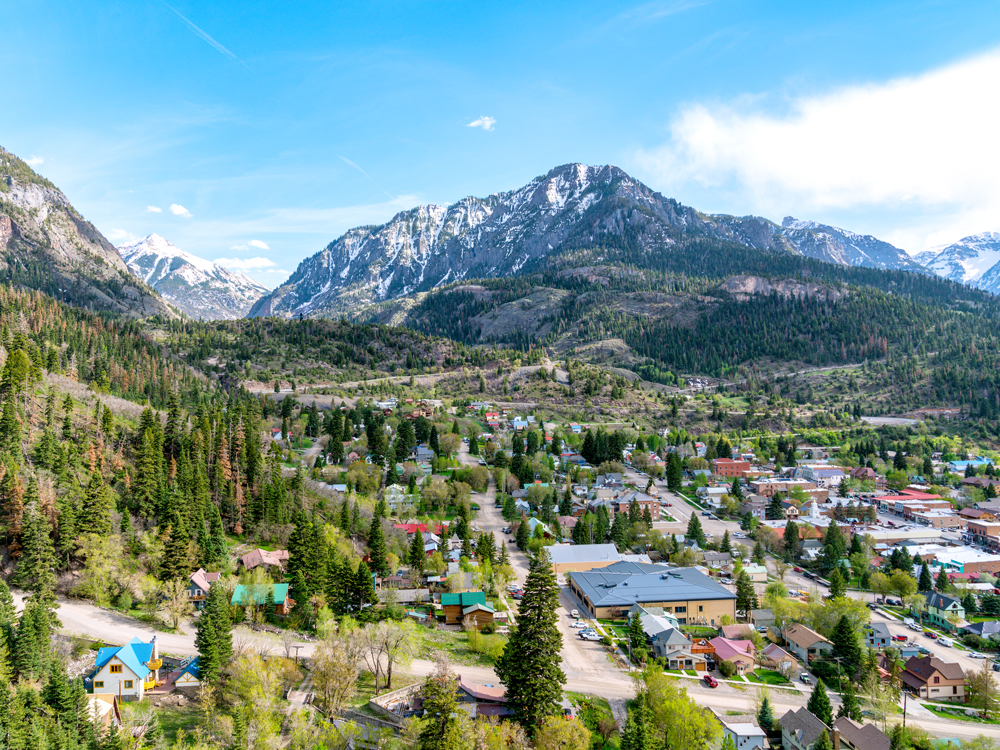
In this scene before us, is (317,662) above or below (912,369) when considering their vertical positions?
below

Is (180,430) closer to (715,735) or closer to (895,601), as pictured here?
(715,735)

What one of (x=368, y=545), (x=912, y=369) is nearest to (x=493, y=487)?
(x=368, y=545)

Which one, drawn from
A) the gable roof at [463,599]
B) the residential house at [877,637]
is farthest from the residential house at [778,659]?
the gable roof at [463,599]

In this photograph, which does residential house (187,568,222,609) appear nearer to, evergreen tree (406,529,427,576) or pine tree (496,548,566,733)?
evergreen tree (406,529,427,576)

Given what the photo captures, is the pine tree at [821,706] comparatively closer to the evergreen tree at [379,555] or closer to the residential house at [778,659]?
the residential house at [778,659]

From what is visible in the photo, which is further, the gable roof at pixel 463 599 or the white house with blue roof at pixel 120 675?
the gable roof at pixel 463 599

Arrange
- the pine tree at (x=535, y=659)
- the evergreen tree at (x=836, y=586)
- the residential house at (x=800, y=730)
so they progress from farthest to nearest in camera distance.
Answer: the evergreen tree at (x=836, y=586), the residential house at (x=800, y=730), the pine tree at (x=535, y=659)
